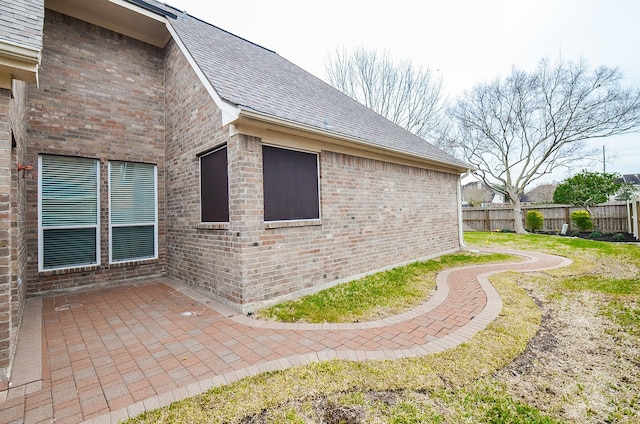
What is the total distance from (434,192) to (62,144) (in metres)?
9.73

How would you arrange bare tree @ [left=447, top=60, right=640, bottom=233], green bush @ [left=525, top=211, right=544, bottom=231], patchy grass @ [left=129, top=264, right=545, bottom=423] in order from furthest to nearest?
green bush @ [left=525, top=211, right=544, bottom=231]
bare tree @ [left=447, top=60, right=640, bottom=233]
patchy grass @ [left=129, top=264, right=545, bottom=423]

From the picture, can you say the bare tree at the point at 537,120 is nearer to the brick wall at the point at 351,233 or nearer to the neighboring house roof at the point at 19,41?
the brick wall at the point at 351,233

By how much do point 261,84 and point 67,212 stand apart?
470 centimetres

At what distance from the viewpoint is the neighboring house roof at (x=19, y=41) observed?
104 inches

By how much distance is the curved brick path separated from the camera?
2518mm

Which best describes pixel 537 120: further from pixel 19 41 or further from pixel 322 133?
pixel 19 41

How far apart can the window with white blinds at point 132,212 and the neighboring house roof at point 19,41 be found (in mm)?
3370

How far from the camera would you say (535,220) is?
58.1 ft

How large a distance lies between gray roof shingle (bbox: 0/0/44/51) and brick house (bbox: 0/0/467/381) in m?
0.24

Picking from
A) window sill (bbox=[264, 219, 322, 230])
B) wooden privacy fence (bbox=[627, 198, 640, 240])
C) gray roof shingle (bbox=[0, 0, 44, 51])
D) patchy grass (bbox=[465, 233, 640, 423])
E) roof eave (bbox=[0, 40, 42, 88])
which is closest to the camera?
patchy grass (bbox=[465, 233, 640, 423])

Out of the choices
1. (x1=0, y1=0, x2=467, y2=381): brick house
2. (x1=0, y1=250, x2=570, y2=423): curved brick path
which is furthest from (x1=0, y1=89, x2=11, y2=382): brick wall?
(x1=0, y1=0, x2=467, y2=381): brick house

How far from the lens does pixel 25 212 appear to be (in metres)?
5.04

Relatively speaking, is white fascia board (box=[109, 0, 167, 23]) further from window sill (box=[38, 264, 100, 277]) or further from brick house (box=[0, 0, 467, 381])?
window sill (box=[38, 264, 100, 277])

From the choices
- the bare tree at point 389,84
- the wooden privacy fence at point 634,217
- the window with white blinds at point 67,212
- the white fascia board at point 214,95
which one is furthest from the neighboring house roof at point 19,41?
the wooden privacy fence at point 634,217
